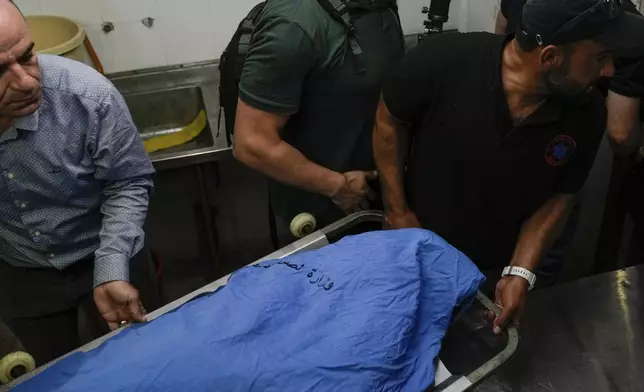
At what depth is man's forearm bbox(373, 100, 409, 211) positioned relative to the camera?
142cm

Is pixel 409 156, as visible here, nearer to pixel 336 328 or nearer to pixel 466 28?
pixel 336 328

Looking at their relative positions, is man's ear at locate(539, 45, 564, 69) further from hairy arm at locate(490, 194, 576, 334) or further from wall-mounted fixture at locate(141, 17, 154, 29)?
wall-mounted fixture at locate(141, 17, 154, 29)

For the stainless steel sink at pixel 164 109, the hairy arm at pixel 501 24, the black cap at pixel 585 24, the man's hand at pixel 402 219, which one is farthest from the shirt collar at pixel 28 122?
the hairy arm at pixel 501 24

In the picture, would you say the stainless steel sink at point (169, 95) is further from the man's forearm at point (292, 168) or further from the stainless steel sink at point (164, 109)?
the man's forearm at point (292, 168)

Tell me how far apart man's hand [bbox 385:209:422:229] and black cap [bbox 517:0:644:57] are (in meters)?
0.47

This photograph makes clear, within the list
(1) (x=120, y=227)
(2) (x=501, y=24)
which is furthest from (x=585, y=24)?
(1) (x=120, y=227)

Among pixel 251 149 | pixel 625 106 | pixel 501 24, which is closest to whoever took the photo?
pixel 251 149

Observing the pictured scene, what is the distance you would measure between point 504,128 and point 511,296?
1.11 ft

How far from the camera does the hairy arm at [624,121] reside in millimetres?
1656

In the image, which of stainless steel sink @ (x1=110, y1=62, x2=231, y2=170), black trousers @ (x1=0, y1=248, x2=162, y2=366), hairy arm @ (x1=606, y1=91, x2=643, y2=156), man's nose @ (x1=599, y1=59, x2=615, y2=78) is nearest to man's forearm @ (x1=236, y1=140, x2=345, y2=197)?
black trousers @ (x1=0, y1=248, x2=162, y2=366)

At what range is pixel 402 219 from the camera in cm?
147

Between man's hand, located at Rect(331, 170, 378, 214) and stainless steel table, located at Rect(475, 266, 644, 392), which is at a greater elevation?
man's hand, located at Rect(331, 170, 378, 214)

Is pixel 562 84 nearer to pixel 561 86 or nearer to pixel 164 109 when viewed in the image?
pixel 561 86

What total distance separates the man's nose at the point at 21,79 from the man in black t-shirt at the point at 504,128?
2.20 ft
